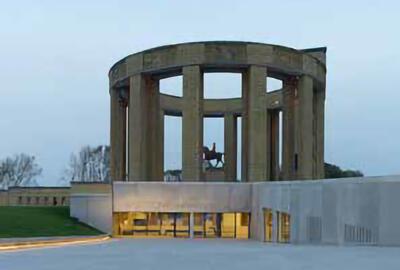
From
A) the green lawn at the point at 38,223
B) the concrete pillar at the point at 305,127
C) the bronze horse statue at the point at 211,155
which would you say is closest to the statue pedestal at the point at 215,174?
the bronze horse statue at the point at 211,155

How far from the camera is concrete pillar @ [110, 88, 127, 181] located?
3700cm

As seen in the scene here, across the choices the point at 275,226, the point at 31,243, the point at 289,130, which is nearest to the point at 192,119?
the point at 289,130

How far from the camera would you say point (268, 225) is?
2517 cm

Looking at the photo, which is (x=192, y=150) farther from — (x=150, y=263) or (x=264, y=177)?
(x=150, y=263)

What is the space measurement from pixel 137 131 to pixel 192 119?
11.9 feet

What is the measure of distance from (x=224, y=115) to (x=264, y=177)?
1525cm

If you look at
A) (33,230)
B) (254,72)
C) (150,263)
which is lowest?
(33,230)

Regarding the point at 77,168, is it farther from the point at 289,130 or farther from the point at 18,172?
the point at 289,130

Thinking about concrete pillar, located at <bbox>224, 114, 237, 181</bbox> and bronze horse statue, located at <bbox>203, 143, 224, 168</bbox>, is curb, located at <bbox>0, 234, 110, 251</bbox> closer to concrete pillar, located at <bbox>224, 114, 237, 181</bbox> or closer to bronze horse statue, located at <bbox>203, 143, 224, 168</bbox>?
bronze horse statue, located at <bbox>203, 143, 224, 168</bbox>

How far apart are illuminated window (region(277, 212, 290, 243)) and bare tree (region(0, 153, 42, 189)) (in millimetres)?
49915

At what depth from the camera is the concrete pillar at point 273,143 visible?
1710 inches

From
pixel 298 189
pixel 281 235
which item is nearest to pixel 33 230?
pixel 281 235

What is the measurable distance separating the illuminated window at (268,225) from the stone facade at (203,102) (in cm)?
575

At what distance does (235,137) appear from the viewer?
4544 centimetres
